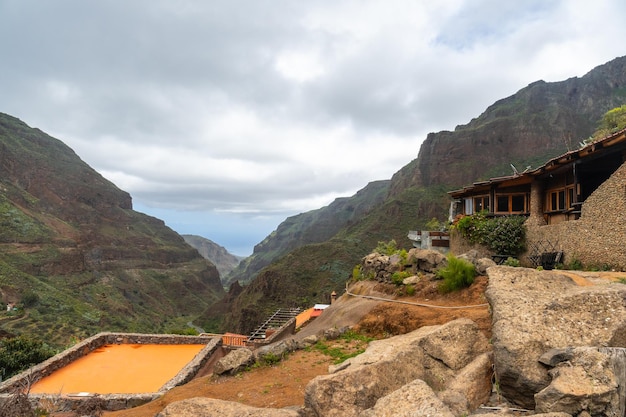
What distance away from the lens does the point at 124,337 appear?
1719 cm

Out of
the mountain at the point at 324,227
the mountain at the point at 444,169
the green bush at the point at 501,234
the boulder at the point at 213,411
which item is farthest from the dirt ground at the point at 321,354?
the mountain at the point at 324,227

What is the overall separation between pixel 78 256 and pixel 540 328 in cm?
8655

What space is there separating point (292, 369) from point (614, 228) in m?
12.0

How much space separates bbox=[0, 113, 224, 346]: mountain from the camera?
160 feet

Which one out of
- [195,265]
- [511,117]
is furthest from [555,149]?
[195,265]

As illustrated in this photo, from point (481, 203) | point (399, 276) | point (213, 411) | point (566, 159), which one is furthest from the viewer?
point (481, 203)

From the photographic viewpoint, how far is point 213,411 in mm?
5207

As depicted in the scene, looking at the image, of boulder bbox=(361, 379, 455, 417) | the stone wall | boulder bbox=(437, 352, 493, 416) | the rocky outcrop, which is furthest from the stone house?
boulder bbox=(361, 379, 455, 417)

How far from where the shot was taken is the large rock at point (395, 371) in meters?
5.29

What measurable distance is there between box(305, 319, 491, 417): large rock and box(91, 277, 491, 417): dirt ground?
1.69m

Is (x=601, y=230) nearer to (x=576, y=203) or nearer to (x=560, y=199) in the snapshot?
(x=576, y=203)

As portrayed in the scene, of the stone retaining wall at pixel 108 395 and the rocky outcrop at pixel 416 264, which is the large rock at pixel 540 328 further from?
the stone retaining wall at pixel 108 395

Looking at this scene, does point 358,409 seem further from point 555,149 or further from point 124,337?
point 555,149

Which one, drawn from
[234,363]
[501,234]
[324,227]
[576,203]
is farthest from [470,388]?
[324,227]
